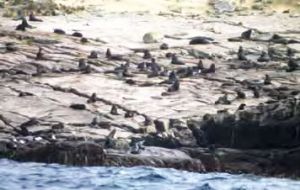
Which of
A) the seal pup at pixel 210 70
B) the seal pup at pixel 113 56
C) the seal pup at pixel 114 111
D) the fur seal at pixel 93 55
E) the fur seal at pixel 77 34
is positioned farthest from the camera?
the fur seal at pixel 77 34

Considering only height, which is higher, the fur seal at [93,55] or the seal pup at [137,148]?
the seal pup at [137,148]

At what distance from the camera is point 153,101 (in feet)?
111

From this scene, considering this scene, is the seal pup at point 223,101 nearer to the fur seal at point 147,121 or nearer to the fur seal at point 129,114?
the fur seal at point 129,114

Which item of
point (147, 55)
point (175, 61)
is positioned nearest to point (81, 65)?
point (147, 55)

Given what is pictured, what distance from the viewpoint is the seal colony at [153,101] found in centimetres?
2652

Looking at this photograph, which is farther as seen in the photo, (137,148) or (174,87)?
(174,87)

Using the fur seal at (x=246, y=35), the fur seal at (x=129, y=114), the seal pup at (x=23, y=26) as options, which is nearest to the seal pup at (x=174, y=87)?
the fur seal at (x=129, y=114)

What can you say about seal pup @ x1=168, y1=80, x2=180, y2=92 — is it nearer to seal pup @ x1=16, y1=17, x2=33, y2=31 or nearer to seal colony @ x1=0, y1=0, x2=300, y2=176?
seal colony @ x1=0, y1=0, x2=300, y2=176

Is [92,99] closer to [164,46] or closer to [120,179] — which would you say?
[120,179]

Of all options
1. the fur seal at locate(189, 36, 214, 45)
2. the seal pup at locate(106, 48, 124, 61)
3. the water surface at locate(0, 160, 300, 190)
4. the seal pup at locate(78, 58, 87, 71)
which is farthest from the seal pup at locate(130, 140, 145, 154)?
the fur seal at locate(189, 36, 214, 45)

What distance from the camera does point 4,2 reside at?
2195 inches

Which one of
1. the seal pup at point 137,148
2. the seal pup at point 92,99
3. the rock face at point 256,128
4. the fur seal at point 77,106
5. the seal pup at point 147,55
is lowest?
the seal pup at point 147,55

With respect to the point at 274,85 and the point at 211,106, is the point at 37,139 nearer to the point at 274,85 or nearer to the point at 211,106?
the point at 211,106

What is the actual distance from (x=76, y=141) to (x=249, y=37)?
75.3 feet
